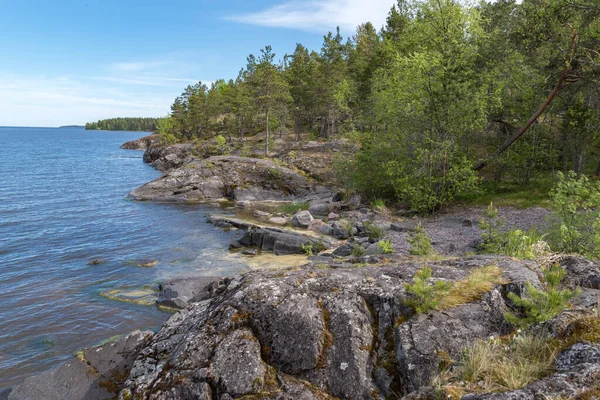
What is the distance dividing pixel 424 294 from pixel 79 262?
2139cm

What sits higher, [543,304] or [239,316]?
[543,304]

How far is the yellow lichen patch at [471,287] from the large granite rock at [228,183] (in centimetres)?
3693

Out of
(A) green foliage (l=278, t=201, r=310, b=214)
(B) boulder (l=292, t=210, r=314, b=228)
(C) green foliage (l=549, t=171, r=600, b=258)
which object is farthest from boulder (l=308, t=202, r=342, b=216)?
(C) green foliage (l=549, t=171, r=600, b=258)

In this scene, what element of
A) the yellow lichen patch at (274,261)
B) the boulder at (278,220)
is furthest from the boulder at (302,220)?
the yellow lichen patch at (274,261)

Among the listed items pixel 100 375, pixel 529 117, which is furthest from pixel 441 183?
pixel 100 375

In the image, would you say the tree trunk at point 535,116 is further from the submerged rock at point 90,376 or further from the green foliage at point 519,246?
the submerged rock at point 90,376

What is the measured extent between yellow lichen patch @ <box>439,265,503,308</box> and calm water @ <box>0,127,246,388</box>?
11.1 metres

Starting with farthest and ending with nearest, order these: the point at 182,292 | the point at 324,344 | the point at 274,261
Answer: the point at 274,261 → the point at 182,292 → the point at 324,344

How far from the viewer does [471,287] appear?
7191 millimetres

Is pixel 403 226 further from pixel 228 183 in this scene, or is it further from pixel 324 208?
pixel 228 183

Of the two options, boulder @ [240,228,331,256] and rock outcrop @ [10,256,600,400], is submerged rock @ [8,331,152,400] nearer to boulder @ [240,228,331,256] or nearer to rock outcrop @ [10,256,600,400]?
rock outcrop @ [10,256,600,400]

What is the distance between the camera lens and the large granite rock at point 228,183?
141 ft

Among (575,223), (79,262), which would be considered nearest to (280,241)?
(79,262)

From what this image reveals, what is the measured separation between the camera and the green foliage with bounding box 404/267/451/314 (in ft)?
21.9
